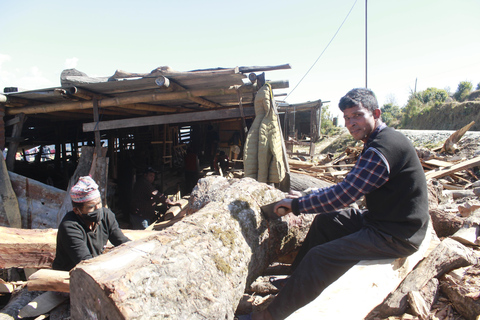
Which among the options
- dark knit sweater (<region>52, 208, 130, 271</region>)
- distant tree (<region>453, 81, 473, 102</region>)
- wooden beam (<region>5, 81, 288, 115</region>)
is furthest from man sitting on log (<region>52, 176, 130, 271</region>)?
distant tree (<region>453, 81, 473, 102</region>)

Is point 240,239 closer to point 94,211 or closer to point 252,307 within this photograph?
point 252,307

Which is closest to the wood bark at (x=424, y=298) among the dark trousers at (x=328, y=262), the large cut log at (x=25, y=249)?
the dark trousers at (x=328, y=262)

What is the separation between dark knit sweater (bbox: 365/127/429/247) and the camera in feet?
6.28

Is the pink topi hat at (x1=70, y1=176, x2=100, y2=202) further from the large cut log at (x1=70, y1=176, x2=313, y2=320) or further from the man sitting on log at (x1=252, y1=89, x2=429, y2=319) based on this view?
the man sitting on log at (x1=252, y1=89, x2=429, y2=319)

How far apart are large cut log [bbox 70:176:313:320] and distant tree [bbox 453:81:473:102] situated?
3051 cm

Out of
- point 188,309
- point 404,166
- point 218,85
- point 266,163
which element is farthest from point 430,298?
point 218,85

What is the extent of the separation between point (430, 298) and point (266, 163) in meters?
2.57

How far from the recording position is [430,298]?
2.27m

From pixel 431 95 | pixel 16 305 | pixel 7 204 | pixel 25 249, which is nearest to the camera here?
pixel 16 305

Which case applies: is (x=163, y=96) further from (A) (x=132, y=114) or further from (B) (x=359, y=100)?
(B) (x=359, y=100)

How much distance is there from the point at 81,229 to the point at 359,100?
2474 mm

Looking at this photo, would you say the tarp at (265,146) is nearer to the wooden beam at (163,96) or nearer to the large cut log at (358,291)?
the wooden beam at (163,96)

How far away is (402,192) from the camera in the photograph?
1938 mm

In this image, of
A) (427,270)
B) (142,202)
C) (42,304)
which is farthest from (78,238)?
(142,202)
